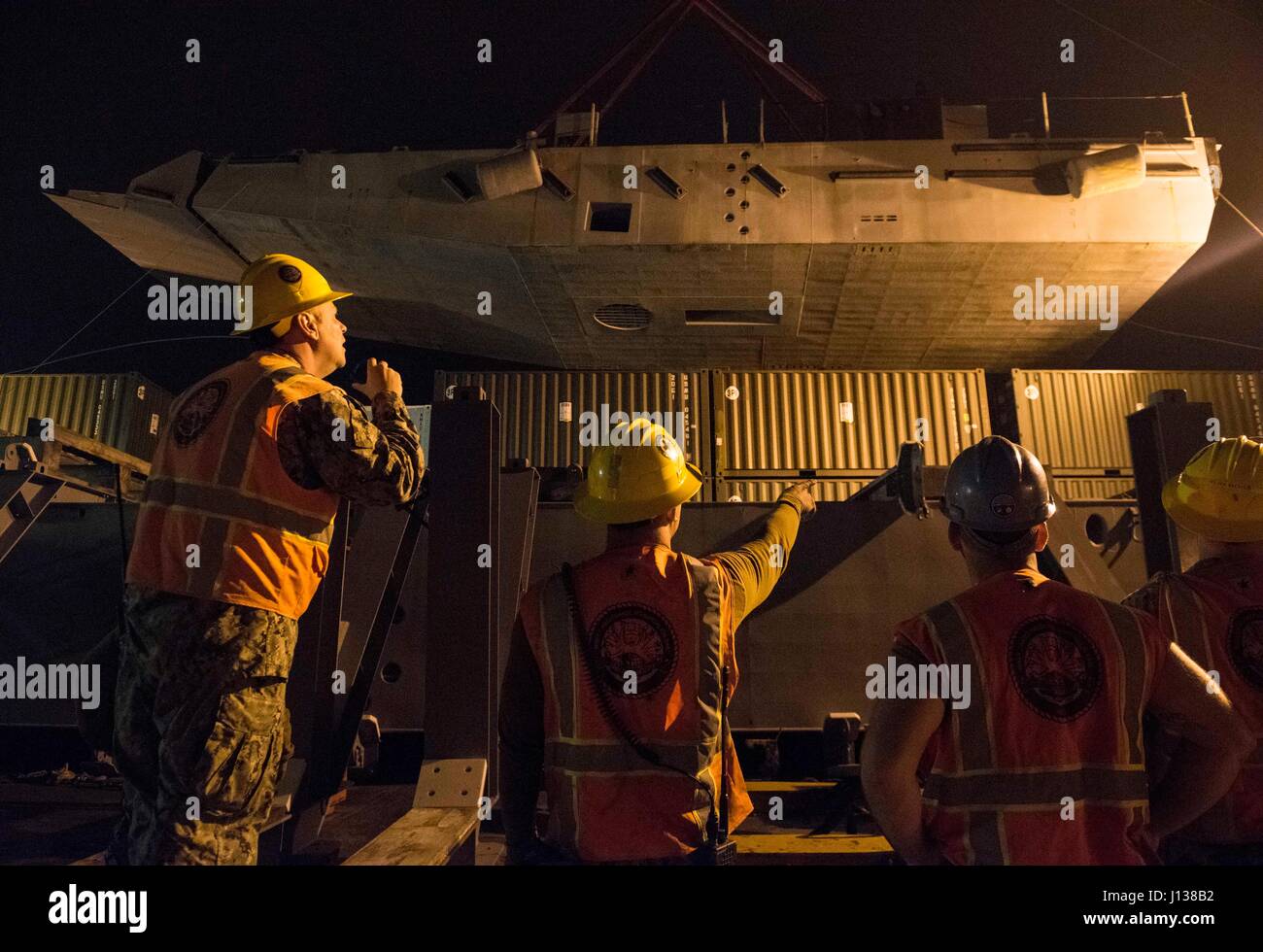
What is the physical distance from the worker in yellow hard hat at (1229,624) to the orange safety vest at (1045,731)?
0.64 meters

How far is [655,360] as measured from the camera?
513 inches

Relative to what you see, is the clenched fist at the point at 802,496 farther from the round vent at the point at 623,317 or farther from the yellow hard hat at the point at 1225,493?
the round vent at the point at 623,317

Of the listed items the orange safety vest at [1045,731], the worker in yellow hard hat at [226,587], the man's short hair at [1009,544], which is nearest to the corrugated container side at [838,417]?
the worker in yellow hard hat at [226,587]

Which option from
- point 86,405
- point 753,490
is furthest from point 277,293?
point 86,405

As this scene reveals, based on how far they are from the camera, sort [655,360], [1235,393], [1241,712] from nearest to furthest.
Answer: [1241,712] < [1235,393] < [655,360]

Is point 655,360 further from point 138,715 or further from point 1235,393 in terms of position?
point 138,715

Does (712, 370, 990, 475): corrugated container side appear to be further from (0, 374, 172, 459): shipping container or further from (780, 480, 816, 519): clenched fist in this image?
(0, 374, 172, 459): shipping container

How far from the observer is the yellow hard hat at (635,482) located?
2623 mm

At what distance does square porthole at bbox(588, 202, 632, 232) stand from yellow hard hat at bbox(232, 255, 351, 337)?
7967 millimetres

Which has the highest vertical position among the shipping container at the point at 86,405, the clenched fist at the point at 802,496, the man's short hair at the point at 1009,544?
the shipping container at the point at 86,405

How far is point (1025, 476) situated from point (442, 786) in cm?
272

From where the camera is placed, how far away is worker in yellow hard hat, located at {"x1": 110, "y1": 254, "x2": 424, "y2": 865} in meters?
2.45
